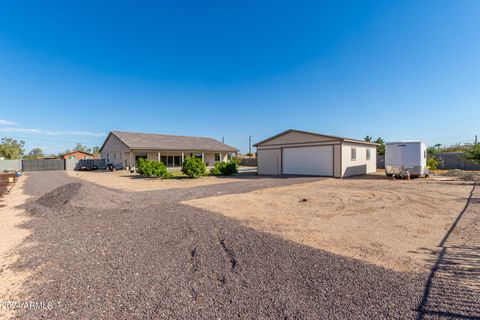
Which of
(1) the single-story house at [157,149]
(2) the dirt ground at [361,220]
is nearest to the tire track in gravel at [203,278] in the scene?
(2) the dirt ground at [361,220]

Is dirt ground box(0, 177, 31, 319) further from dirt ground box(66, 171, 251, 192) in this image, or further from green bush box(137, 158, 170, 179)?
green bush box(137, 158, 170, 179)

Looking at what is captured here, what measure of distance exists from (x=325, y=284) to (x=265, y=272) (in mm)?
844

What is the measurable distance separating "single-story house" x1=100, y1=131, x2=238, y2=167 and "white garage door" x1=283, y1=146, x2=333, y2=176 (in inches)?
563

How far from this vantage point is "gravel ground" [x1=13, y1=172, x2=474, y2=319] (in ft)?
8.61

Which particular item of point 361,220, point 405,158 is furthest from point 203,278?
point 405,158

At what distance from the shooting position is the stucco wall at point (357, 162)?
59.1ft

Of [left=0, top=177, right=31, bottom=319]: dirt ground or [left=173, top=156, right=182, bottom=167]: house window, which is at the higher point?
[left=173, top=156, right=182, bottom=167]: house window

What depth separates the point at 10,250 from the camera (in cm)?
453

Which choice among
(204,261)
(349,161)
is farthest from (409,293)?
(349,161)

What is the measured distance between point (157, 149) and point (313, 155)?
18.0 metres

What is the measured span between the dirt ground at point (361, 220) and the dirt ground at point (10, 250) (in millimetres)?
4327

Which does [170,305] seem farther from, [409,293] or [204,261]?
[409,293]

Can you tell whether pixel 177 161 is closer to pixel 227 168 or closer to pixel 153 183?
pixel 227 168

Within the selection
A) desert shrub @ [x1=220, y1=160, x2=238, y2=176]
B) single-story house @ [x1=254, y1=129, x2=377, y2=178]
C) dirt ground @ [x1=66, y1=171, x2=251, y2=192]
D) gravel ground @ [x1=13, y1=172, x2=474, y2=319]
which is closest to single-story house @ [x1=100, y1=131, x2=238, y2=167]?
dirt ground @ [x1=66, y1=171, x2=251, y2=192]
